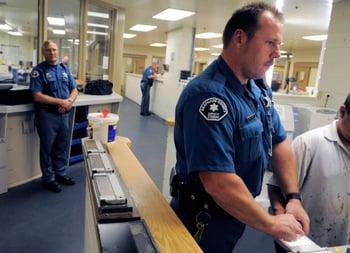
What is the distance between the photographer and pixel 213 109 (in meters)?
1.00

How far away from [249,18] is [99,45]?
529 centimetres

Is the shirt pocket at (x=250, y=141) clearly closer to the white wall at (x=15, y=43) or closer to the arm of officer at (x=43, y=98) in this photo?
the arm of officer at (x=43, y=98)

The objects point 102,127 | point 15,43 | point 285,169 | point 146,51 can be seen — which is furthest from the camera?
point 146,51

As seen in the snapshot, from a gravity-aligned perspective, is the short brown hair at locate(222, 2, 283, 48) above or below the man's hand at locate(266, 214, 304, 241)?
above

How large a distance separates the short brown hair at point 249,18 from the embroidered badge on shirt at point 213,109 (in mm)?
281

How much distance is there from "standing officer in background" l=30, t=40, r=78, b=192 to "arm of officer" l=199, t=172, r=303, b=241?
2.55 metres

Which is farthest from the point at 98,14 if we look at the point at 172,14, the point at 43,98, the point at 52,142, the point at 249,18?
the point at 249,18

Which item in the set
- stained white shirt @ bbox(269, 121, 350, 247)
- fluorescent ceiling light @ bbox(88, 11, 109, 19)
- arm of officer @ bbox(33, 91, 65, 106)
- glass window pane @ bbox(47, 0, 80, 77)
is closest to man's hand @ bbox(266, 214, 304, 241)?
stained white shirt @ bbox(269, 121, 350, 247)

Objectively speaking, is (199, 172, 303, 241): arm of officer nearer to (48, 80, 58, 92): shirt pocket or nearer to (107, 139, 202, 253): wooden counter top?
(107, 139, 202, 253): wooden counter top

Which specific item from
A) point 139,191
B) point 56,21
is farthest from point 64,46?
point 139,191

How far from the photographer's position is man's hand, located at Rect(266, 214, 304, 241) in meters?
1.02

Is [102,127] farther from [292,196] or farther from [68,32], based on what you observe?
[68,32]

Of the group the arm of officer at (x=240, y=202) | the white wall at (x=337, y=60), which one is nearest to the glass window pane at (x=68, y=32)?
the white wall at (x=337, y=60)

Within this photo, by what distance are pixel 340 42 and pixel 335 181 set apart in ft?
11.6
